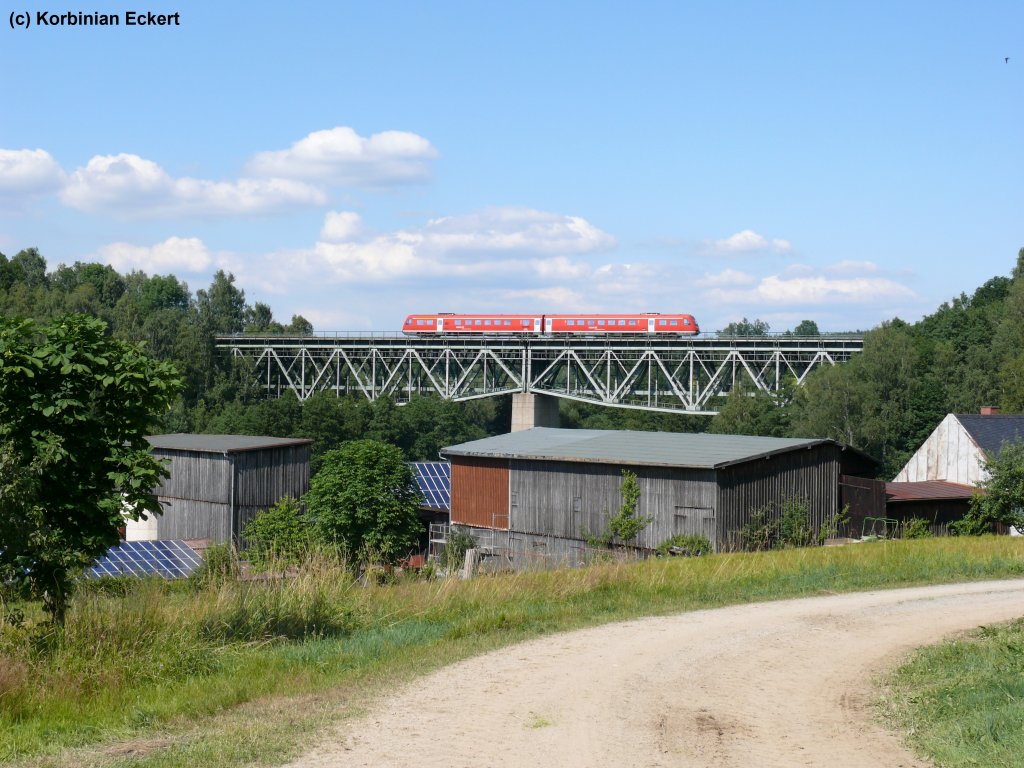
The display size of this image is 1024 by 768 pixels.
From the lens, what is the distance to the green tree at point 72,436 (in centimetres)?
1151

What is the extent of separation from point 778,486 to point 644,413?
268 ft

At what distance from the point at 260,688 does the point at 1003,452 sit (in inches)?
1305

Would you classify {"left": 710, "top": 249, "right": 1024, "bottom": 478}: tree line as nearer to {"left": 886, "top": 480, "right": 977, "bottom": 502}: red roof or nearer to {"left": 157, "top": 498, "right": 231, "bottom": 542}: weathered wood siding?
{"left": 886, "top": 480, "right": 977, "bottom": 502}: red roof

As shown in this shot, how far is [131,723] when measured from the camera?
9.21 meters

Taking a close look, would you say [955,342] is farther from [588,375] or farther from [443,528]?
[443,528]

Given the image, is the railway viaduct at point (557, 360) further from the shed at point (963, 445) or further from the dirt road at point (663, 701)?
the dirt road at point (663, 701)

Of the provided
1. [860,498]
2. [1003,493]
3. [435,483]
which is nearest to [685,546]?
[860,498]

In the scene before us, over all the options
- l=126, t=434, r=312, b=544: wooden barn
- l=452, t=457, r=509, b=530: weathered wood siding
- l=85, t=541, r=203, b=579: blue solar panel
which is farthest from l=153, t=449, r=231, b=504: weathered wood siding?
l=452, t=457, r=509, b=530: weathered wood siding

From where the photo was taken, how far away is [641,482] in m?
36.4

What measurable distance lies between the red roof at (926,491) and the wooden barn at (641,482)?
62.5 inches

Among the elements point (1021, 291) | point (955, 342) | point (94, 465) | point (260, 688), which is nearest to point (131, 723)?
point (260, 688)

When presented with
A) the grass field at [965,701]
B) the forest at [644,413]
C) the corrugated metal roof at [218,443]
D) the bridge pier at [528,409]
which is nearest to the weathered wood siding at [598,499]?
the corrugated metal roof at [218,443]

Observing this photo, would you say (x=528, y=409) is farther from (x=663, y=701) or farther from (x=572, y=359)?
(x=663, y=701)

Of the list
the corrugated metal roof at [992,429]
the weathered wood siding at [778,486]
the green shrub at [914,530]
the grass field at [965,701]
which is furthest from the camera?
the corrugated metal roof at [992,429]
